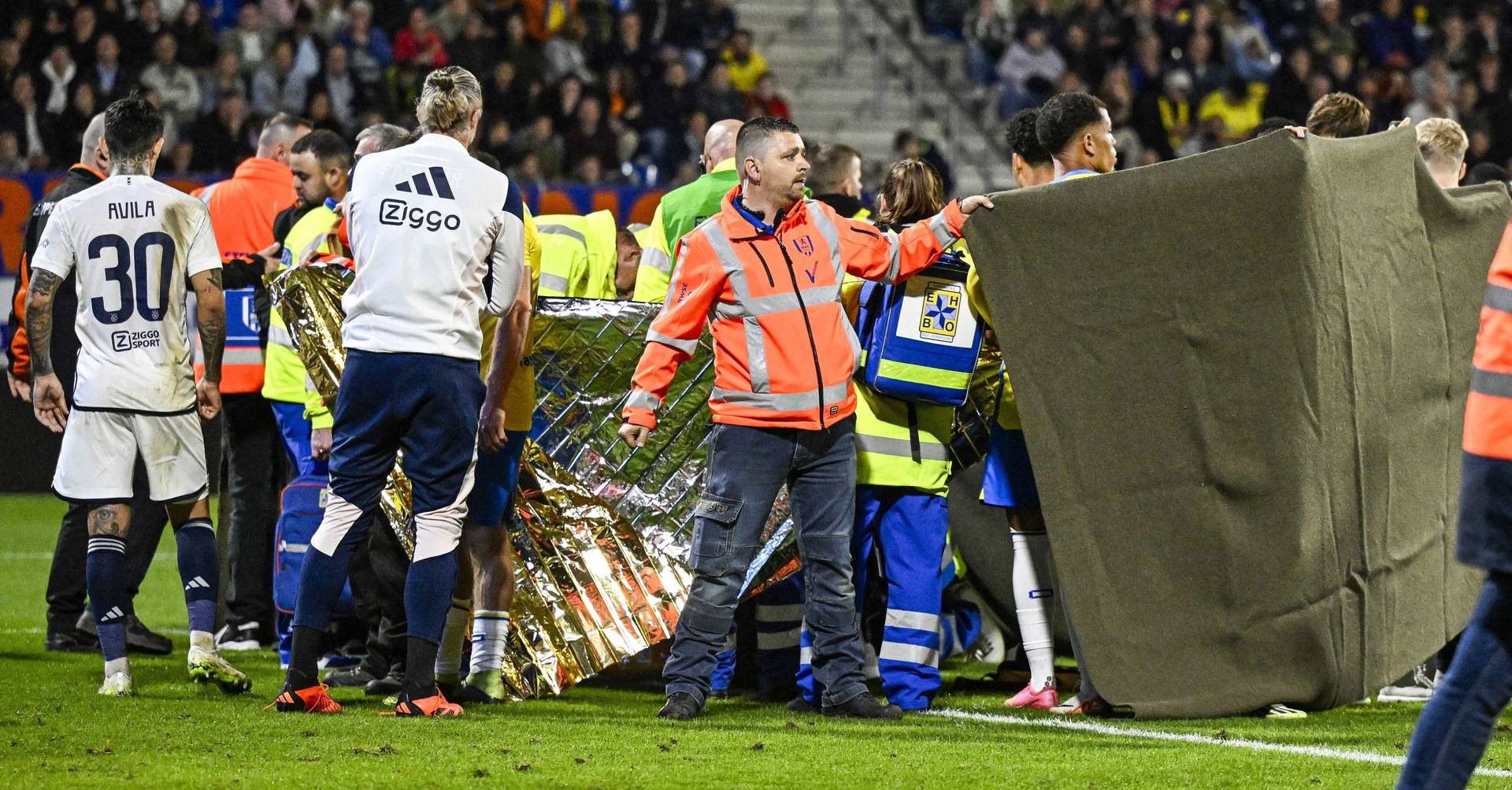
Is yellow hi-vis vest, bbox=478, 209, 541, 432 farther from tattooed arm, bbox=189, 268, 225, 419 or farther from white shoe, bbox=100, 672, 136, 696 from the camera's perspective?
white shoe, bbox=100, 672, 136, 696

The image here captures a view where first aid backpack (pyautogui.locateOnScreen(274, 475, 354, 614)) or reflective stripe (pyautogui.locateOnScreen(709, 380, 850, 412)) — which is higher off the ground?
reflective stripe (pyautogui.locateOnScreen(709, 380, 850, 412))

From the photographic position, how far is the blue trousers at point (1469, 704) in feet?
11.4

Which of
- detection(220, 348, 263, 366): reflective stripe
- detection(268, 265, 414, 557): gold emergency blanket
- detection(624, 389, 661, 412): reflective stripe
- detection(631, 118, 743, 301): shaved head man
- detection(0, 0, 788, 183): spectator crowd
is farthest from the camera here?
detection(0, 0, 788, 183): spectator crowd

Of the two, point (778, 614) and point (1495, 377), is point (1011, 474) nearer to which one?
point (778, 614)

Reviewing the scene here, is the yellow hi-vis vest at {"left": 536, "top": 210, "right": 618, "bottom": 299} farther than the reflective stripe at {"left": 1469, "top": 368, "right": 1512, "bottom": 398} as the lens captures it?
Yes

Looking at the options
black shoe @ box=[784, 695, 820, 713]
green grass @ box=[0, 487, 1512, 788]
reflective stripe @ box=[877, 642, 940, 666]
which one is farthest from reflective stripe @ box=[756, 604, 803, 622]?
reflective stripe @ box=[877, 642, 940, 666]

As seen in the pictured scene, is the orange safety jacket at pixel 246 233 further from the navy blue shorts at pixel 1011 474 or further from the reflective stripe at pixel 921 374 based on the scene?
the navy blue shorts at pixel 1011 474

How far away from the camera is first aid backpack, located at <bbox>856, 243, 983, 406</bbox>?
5.84 meters

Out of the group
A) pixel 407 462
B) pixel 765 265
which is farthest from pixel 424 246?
pixel 765 265

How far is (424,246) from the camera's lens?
5441 millimetres

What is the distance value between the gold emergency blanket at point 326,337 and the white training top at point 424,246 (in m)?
0.70

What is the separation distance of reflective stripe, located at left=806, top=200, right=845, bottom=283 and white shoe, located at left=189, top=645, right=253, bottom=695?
2.42m

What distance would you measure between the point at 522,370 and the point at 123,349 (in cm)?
137

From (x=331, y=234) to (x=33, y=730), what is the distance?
212cm
